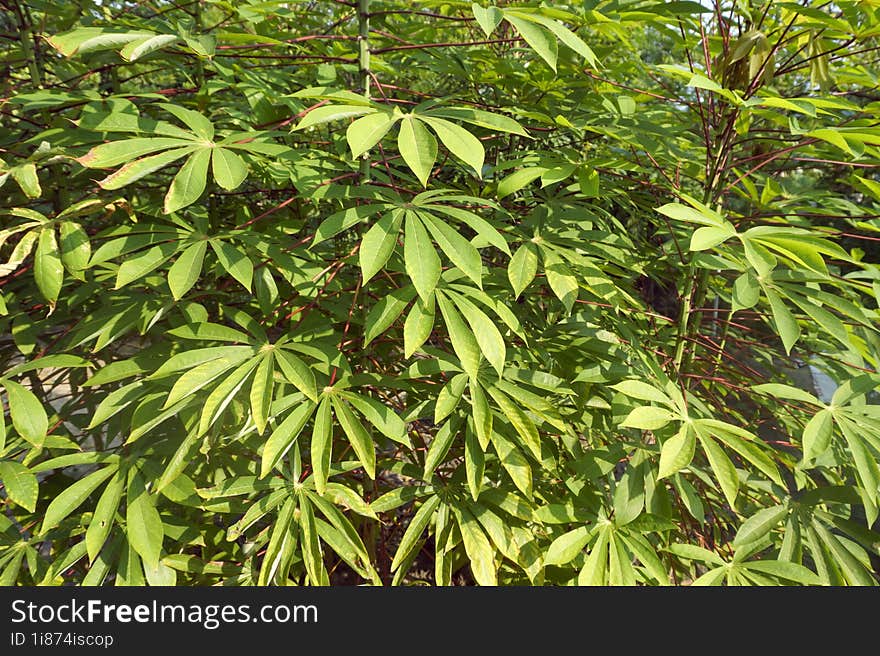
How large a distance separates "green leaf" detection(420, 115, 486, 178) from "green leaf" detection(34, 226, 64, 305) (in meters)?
0.81

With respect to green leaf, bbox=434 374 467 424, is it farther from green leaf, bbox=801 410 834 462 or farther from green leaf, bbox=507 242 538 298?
green leaf, bbox=801 410 834 462

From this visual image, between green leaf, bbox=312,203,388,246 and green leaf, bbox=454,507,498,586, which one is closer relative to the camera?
Answer: green leaf, bbox=312,203,388,246

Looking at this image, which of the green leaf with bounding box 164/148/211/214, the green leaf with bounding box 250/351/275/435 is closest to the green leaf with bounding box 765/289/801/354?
the green leaf with bounding box 250/351/275/435

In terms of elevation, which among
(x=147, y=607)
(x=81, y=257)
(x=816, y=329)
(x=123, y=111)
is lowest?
(x=147, y=607)

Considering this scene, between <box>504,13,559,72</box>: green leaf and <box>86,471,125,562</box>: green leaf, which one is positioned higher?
<box>504,13,559,72</box>: green leaf

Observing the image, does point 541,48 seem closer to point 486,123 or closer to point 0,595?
point 486,123

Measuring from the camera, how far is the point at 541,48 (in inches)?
39.6

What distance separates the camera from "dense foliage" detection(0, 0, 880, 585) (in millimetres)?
1080

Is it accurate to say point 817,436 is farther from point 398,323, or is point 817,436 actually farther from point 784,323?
point 398,323

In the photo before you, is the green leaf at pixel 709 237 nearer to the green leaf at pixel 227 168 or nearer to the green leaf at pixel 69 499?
the green leaf at pixel 227 168

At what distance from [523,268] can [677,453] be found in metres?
0.51

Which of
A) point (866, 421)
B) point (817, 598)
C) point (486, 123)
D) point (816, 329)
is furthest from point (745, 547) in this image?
point (486, 123)

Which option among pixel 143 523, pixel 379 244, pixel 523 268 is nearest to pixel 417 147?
pixel 379 244

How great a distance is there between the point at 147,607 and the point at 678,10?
176 cm
